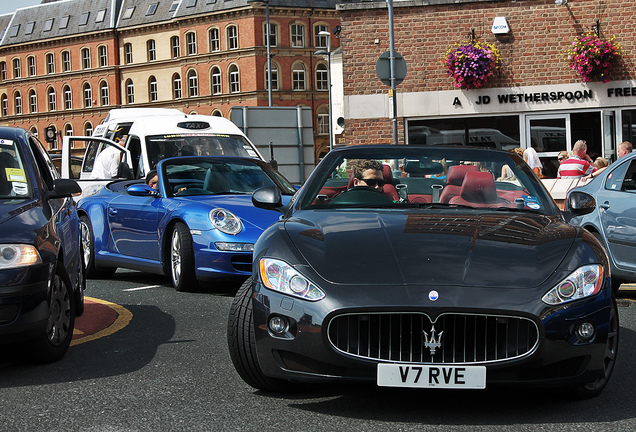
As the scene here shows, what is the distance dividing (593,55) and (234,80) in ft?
207

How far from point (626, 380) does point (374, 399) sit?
54.9 inches

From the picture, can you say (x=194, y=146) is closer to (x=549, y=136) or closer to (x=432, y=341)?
(x=549, y=136)

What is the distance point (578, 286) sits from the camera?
171 inches

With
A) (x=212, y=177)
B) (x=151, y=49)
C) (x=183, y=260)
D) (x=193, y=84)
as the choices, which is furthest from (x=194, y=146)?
(x=151, y=49)

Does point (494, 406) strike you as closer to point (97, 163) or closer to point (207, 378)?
point (207, 378)

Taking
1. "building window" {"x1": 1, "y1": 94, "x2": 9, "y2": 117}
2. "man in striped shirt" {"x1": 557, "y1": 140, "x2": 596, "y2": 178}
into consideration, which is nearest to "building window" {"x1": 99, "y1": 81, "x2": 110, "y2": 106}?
"building window" {"x1": 1, "y1": 94, "x2": 9, "y2": 117}

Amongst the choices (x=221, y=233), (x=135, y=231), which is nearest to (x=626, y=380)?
(x=221, y=233)

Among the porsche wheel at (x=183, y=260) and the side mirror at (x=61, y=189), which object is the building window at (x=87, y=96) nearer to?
the porsche wheel at (x=183, y=260)

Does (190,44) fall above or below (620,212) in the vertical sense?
above

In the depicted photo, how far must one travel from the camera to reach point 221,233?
29.6 ft

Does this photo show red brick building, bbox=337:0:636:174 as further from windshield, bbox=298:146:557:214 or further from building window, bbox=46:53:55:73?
building window, bbox=46:53:55:73

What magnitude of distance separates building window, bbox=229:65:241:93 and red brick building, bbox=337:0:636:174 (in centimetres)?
6017

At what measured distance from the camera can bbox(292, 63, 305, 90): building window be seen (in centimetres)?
8325

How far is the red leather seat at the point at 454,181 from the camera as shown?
573cm
